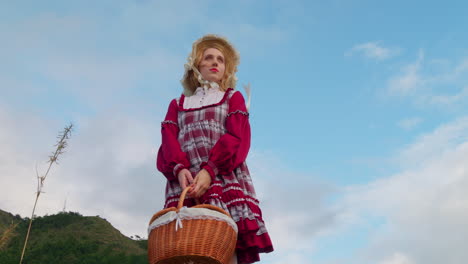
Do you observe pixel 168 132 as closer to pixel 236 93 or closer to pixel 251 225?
pixel 236 93

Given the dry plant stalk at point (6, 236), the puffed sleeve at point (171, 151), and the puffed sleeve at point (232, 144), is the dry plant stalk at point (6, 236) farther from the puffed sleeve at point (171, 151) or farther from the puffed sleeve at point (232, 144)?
the puffed sleeve at point (232, 144)

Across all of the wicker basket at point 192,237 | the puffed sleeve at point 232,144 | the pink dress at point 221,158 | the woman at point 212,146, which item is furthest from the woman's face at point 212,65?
the wicker basket at point 192,237

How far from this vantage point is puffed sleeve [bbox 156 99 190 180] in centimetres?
404

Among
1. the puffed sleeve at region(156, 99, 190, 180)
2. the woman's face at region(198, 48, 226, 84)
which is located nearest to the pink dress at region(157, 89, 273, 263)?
the puffed sleeve at region(156, 99, 190, 180)

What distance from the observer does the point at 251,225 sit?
148 inches

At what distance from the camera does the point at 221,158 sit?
3.89 meters

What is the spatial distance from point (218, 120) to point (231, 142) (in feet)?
1.35

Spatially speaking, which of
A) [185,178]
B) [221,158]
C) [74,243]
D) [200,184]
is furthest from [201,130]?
[74,243]

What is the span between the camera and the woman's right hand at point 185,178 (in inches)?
150

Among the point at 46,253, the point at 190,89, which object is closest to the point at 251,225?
the point at 190,89

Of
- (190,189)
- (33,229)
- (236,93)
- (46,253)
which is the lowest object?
(190,189)

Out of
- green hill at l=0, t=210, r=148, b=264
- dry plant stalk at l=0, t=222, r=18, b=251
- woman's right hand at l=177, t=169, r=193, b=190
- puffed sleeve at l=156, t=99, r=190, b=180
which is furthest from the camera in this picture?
green hill at l=0, t=210, r=148, b=264

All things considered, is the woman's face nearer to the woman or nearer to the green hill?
the woman

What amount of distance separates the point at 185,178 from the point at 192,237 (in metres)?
0.75
